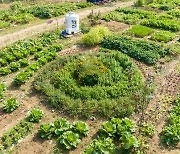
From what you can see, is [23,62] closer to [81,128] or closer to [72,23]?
[72,23]

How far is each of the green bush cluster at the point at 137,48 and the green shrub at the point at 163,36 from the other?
3.61 ft

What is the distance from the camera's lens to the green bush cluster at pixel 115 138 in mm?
7613

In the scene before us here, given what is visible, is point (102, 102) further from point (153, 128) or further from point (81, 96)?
point (153, 128)

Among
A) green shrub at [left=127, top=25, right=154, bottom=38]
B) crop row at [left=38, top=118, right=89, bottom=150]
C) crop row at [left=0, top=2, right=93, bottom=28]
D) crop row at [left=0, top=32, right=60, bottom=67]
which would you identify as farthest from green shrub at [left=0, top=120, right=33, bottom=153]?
crop row at [left=0, top=2, right=93, bottom=28]

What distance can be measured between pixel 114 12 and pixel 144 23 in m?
2.74

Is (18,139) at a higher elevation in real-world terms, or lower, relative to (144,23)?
lower

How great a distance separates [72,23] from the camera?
48.1 feet

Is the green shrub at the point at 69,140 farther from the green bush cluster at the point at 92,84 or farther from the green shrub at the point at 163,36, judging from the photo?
the green shrub at the point at 163,36

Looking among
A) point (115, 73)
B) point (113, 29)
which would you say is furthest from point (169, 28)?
point (115, 73)

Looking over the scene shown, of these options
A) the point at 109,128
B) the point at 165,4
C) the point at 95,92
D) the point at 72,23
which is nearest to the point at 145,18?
the point at 165,4

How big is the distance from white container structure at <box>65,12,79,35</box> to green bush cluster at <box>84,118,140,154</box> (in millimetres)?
7333

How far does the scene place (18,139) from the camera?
830cm

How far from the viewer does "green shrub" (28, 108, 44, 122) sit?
349 inches

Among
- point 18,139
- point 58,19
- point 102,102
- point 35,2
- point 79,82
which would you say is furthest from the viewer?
point 35,2
